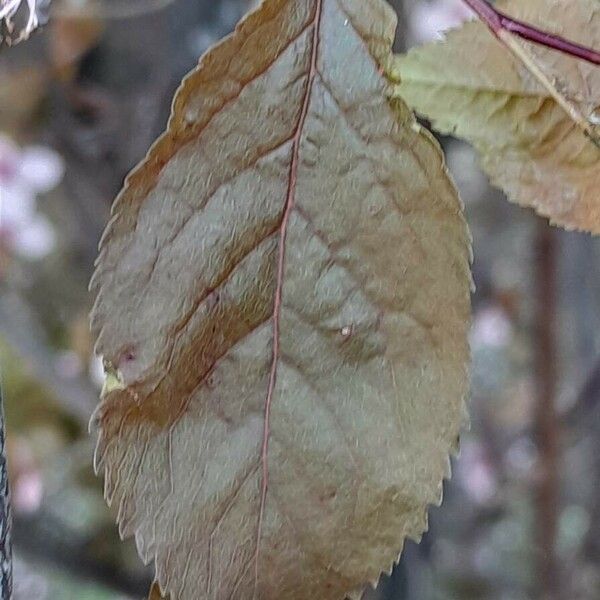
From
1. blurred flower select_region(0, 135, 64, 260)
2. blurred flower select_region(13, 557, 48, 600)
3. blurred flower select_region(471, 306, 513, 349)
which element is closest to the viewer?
blurred flower select_region(0, 135, 64, 260)

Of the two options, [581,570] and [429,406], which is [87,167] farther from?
[581,570]

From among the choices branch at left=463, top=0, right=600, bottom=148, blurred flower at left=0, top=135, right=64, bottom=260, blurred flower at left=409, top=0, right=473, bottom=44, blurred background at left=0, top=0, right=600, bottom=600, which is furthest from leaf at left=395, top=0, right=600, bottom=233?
blurred flower at left=0, top=135, right=64, bottom=260

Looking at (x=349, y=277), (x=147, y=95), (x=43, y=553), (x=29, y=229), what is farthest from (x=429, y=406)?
(x=29, y=229)

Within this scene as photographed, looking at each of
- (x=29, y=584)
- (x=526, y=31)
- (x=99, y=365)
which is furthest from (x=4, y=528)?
(x=29, y=584)

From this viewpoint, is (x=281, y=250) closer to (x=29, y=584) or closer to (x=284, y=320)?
(x=284, y=320)

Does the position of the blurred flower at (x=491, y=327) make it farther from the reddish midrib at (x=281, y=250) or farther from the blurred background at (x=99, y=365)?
the reddish midrib at (x=281, y=250)

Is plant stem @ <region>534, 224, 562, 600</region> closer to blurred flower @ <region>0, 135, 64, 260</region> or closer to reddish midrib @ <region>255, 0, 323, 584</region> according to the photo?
blurred flower @ <region>0, 135, 64, 260</region>
